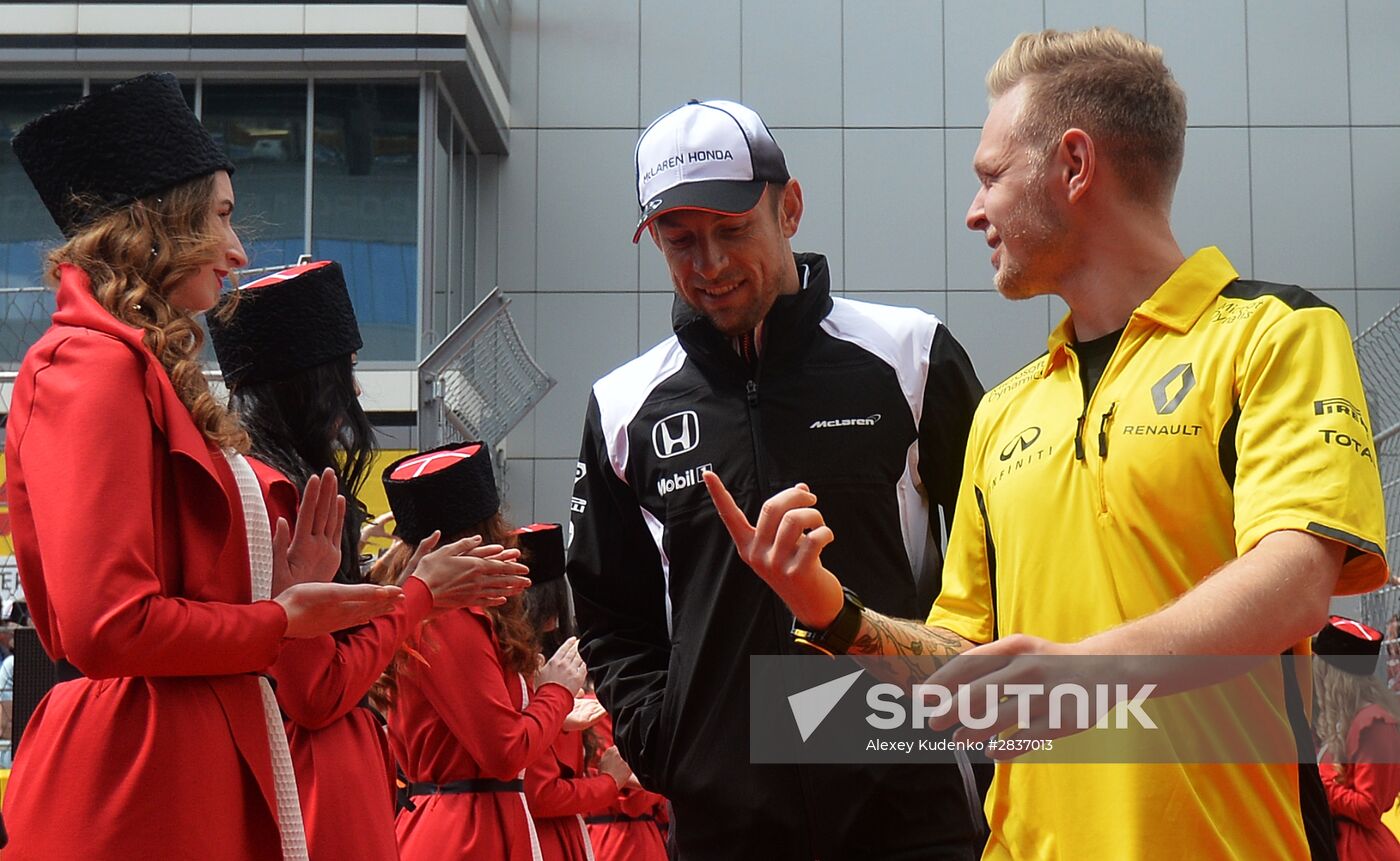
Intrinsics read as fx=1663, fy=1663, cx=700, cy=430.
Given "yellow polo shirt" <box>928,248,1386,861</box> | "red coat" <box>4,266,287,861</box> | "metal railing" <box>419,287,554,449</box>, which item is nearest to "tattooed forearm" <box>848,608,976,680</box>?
"yellow polo shirt" <box>928,248,1386,861</box>

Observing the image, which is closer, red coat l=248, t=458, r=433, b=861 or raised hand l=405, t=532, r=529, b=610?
red coat l=248, t=458, r=433, b=861

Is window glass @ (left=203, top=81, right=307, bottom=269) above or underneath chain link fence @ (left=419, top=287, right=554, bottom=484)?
above

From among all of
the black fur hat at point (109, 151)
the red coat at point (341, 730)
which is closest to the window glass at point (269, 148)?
the red coat at point (341, 730)

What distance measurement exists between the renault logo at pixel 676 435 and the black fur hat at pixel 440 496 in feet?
7.65

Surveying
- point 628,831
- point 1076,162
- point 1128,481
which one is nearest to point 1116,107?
point 1076,162

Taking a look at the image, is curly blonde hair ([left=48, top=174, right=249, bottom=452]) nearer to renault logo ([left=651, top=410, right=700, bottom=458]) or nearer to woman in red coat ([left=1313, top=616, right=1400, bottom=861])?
renault logo ([left=651, top=410, right=700, bottom=458])

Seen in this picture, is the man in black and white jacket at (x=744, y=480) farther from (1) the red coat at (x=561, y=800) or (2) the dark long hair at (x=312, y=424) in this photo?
(1) the red coat at (x=561, y=800)

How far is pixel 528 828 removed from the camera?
6.46 m

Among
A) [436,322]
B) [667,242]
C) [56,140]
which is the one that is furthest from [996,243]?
[436,322]

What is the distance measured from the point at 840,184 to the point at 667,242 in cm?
1439

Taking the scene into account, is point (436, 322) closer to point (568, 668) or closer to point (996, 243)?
point (568, 668)

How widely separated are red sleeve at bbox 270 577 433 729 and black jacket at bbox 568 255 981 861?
0.53 m

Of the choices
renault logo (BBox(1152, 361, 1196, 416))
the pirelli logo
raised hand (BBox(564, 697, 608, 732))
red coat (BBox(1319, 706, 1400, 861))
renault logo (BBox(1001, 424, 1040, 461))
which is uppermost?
renault logo (BBox(1152, 361, 1196, 416))

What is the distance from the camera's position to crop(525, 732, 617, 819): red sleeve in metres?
7.36
